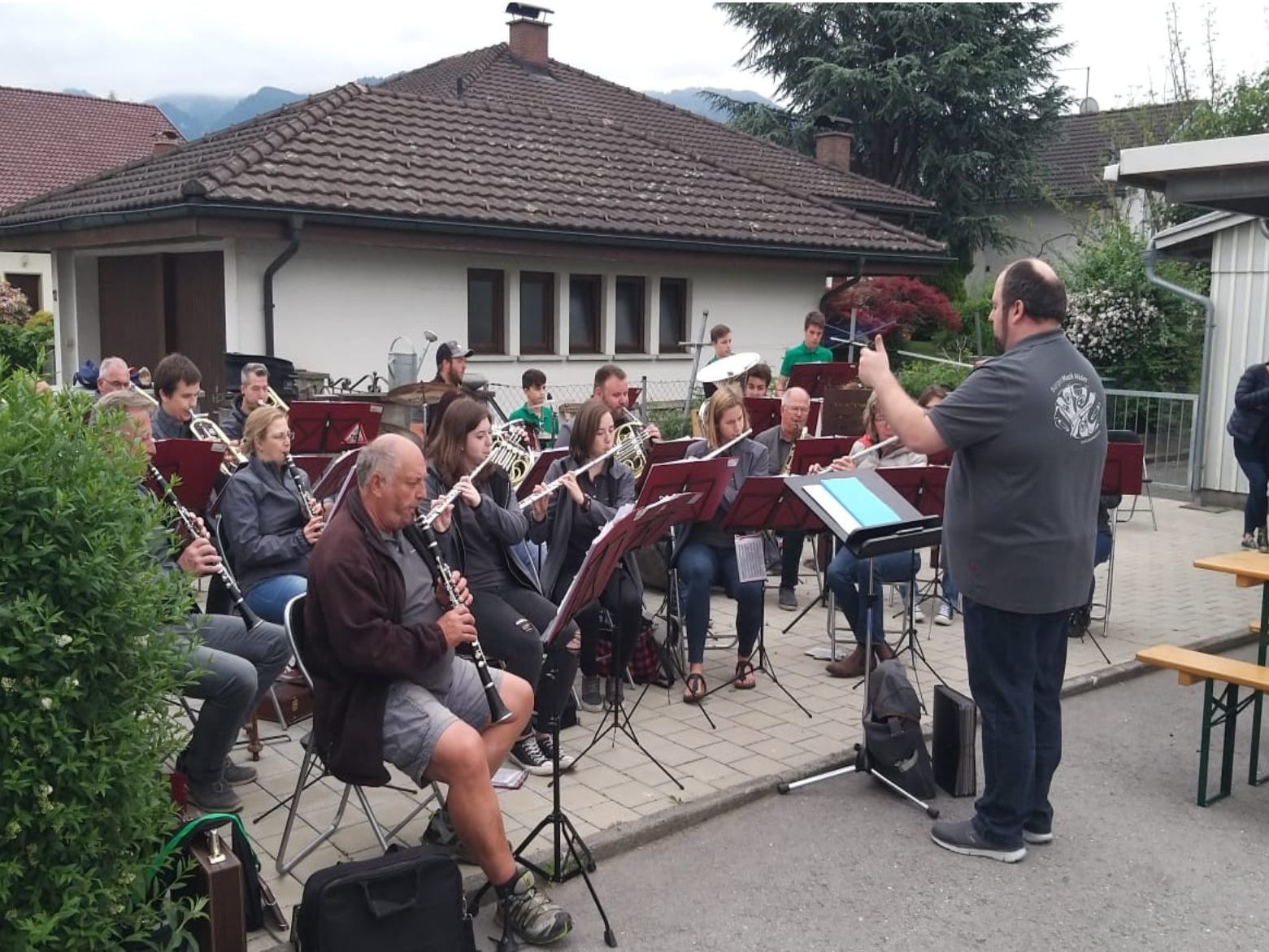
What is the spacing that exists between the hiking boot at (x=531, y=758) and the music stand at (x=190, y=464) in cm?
181

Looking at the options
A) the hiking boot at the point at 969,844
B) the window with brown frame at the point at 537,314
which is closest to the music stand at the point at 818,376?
the window with brown frame at the point at 537,314

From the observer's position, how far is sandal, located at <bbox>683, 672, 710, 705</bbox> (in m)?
6.20

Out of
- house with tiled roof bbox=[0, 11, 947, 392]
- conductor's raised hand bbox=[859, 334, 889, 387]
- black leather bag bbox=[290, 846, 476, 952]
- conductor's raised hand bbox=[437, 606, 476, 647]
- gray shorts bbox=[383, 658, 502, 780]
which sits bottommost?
black leather bag bbox=[290, 846, 476, 952]

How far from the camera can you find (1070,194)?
30297mm

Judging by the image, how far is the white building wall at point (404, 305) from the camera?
11734 millimetres

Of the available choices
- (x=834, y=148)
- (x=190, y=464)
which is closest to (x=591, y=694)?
(x=190, y=464)

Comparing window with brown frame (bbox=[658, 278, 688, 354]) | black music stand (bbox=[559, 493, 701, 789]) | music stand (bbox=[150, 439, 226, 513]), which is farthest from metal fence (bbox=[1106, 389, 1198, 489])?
music stand (bbox=[150, 439, 226, 513])

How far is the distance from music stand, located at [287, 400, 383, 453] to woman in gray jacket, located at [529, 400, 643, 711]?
86.0 inches

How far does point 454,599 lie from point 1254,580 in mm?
3896

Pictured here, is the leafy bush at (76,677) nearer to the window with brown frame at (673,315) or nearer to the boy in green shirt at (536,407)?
the boy in green shirt at (536,407)

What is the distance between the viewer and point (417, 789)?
4805 mm

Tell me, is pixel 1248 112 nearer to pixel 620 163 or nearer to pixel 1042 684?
pixel 620 163

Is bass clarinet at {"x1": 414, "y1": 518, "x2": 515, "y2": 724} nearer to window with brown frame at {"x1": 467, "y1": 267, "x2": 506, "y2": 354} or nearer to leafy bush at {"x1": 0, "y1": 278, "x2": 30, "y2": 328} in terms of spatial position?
window with brown frame at {"x1": 467, "y1": 267, "x2": 506, "y2": 354}

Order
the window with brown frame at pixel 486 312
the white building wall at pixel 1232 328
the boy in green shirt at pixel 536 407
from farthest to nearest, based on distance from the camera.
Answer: the window with brown frame at pixel 486 312 < the white building wall at pixel 1232 328 < the boy in green shirt at pixel 536 407
